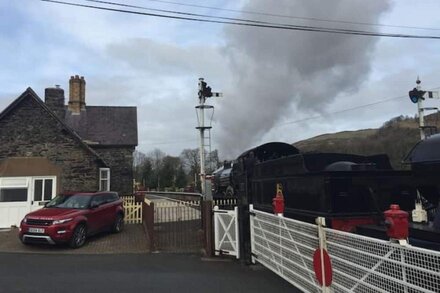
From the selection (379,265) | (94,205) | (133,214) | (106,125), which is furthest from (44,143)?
(379,265)

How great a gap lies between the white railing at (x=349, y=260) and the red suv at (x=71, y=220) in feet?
25.8

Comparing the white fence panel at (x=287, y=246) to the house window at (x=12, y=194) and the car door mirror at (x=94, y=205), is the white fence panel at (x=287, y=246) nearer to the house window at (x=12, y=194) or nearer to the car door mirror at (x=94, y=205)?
the car door mirror at (x=94, y=205)

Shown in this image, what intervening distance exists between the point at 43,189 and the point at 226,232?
12.7m

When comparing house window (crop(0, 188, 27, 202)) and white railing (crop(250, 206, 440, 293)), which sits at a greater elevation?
house window (crop(0, 188, 27, 202))

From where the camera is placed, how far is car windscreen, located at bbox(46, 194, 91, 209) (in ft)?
54.0

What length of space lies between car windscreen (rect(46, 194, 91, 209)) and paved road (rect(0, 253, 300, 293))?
10.9ft

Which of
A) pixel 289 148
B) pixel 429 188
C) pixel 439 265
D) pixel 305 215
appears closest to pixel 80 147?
pixel 289 148

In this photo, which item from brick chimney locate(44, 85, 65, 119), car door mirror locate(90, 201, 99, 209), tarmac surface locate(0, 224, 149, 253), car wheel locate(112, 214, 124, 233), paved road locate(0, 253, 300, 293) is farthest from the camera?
brick chimney locate(44, 85, 65, 119)

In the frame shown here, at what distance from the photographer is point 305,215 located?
8.80m

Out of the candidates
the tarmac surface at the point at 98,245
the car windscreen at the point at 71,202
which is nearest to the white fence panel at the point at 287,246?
the tarmac surface at the point at 98,245

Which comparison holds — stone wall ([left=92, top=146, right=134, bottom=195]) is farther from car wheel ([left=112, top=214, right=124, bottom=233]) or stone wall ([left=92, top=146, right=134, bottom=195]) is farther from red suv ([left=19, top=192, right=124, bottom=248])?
red suv ([left=19, top=192, right=124, bottom=248])

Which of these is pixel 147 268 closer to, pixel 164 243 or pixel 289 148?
pixel 164 243

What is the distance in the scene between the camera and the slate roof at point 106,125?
29.0 m

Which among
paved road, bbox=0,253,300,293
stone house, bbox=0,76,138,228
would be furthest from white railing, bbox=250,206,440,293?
stone house, bbox=0,76,138,228
